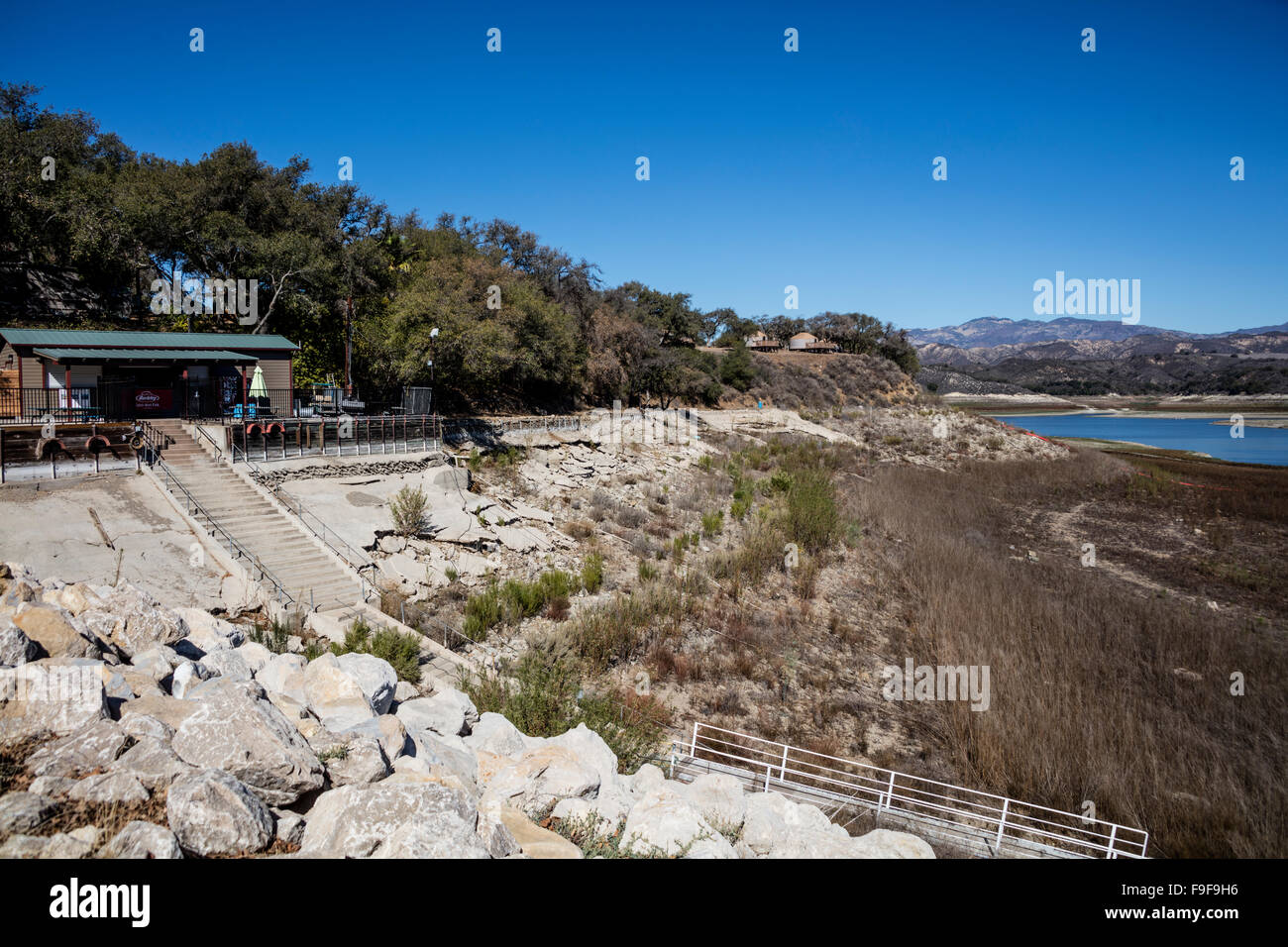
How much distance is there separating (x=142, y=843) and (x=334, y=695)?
3996 mm

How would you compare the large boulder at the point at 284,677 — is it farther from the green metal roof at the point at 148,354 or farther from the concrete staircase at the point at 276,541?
the green metal roof at the point at 148,354

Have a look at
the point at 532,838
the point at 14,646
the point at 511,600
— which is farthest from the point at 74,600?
the point at 511,600

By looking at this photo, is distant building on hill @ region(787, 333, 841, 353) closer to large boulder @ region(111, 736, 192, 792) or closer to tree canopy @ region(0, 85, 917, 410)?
tree canopy @ region(0, 85, 917, 410)

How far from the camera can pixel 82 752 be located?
15.5 ft

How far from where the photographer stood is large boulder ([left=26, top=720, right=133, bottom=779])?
4535mm

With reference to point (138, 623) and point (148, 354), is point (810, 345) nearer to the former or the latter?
point (148, 354)

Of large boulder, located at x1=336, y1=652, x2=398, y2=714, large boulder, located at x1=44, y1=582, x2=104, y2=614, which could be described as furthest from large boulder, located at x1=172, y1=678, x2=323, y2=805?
large boulder, located at x1=44, y1=582, x2=104, y2=614

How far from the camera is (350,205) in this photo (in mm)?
38656

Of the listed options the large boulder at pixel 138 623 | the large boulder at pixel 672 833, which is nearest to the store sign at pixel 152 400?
the large boulder at pixel 138 623

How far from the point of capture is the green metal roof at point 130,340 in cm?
2097

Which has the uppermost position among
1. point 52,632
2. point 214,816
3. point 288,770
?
point 52,632

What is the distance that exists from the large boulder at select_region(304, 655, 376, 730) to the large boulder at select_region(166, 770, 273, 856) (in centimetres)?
253
